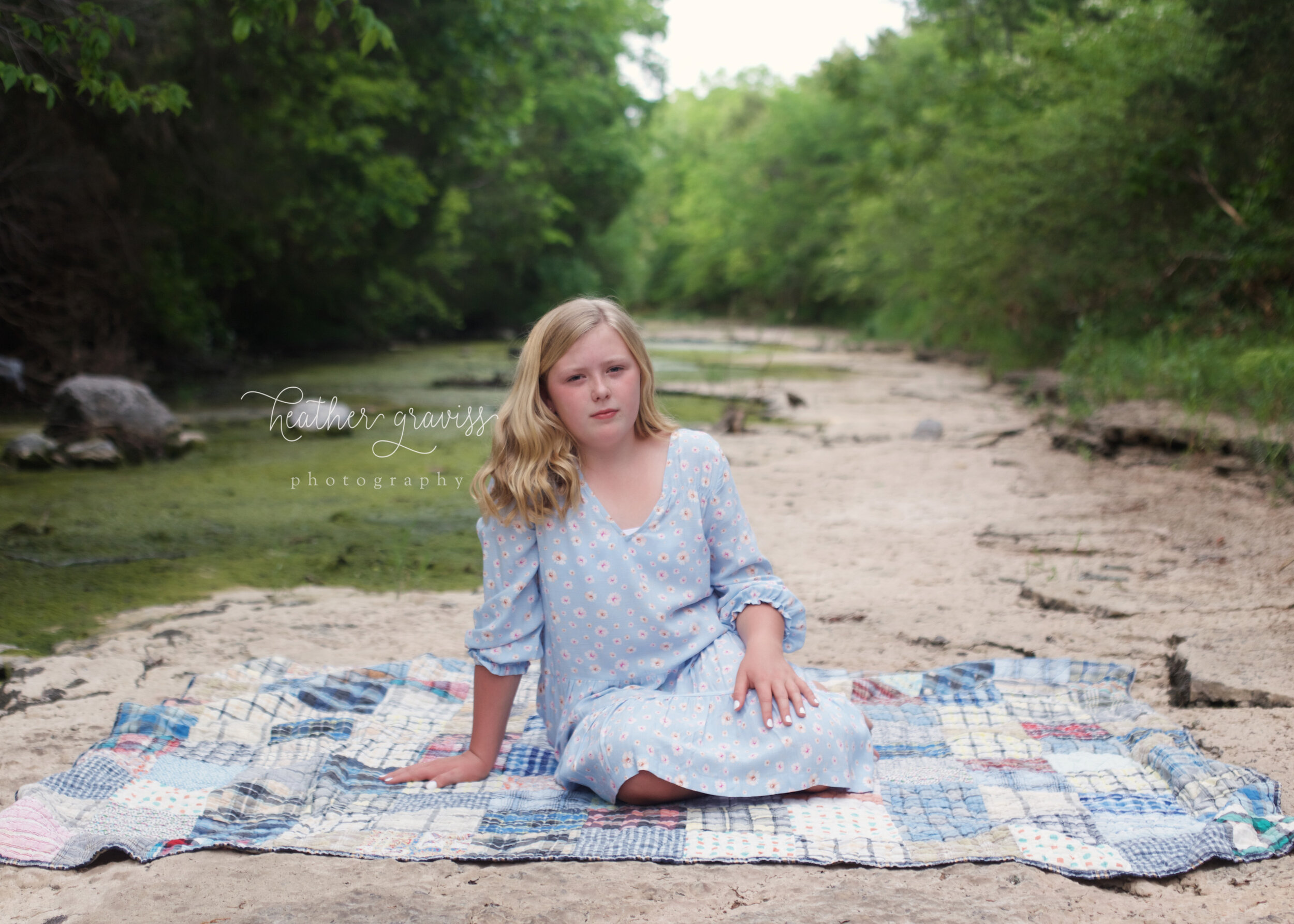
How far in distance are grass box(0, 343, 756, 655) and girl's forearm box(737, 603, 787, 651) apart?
84.1 inches

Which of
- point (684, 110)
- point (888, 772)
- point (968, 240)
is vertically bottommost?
point (888, 772)

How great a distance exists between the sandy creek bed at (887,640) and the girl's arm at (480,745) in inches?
16.6

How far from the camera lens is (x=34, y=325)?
A: 9.36m

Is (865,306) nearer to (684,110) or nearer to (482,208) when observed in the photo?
(482,208)

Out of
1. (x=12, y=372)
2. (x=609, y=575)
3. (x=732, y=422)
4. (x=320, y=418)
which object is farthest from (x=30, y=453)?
(x=609, y=575)

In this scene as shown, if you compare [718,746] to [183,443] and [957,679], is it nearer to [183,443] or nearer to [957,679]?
[957,679]

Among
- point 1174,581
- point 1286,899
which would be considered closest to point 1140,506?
point 1174,581

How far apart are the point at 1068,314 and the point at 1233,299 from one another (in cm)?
331

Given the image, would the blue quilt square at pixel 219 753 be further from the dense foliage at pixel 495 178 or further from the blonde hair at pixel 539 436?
the dense foliage at pixel 495 178

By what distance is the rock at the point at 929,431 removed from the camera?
8414 millimetres

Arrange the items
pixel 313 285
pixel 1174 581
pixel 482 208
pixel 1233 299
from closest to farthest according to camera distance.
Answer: pixel 1174 581, pixel 1233 299, pixel 313 285, pixel 482 208

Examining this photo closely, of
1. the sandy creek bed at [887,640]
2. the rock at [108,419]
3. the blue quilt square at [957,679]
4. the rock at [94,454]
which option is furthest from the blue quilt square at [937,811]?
the rock at [108,419]

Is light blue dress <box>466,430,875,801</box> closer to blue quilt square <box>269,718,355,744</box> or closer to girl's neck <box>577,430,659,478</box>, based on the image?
girl's neck <box>577,430,659,478</box>

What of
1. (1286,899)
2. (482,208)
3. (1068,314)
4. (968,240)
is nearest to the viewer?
(1286,899)
